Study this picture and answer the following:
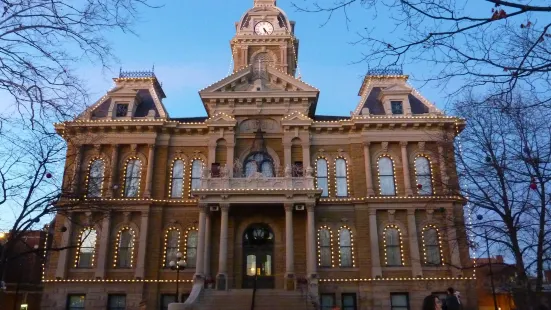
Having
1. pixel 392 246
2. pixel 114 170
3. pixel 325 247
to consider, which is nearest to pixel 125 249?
pixel 114 170

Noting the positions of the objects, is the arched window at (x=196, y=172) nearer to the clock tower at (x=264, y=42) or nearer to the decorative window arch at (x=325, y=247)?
the decorative window arch at (x=325, y=247)

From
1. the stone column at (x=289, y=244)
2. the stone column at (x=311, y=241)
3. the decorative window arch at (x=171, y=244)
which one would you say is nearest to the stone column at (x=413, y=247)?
the stone column at (x=311, y=241)

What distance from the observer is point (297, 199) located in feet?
86.1

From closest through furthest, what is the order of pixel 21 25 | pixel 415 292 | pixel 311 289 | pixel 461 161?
pixel 21 25, pixel 461 161, pixel 311 289, pixel 415 292

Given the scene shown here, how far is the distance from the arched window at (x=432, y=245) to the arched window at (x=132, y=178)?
1763 centimetres

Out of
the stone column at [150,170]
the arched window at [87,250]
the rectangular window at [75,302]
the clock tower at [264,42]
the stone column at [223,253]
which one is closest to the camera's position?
the stone column at [223,253]

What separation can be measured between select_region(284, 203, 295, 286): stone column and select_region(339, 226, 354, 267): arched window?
3.31 m

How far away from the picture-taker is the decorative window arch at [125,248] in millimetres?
27750

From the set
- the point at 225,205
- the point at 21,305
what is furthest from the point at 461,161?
the point at 21,305

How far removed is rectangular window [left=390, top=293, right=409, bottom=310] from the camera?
26.4 m

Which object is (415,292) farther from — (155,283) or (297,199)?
(155,283)

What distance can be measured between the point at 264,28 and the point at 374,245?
2036cm

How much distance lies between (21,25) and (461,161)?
60.5ft

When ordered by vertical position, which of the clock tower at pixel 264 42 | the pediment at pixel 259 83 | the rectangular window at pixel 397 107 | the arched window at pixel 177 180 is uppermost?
the clock tower at pixel 264 42
